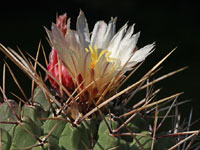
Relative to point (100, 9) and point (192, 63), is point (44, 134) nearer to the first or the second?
point (192, 63)

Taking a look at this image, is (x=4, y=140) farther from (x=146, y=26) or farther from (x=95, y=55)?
(x=146, y=26)

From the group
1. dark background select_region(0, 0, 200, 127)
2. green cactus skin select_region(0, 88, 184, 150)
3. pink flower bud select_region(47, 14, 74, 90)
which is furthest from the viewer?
dark background select_region(0, 0, 200, 127)

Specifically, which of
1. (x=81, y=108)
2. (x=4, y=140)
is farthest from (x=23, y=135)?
(x=81, y=108)

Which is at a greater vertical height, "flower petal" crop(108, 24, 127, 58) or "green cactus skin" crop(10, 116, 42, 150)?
"flower petal" crop(108, 24, 127, 58)

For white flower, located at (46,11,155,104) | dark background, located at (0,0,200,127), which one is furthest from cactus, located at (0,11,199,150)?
dark background, located at (0,0,200,127)

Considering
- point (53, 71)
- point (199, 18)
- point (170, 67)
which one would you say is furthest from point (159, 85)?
point (53, 71)

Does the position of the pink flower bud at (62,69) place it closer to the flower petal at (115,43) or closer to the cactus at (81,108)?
the cactus at (81,108)

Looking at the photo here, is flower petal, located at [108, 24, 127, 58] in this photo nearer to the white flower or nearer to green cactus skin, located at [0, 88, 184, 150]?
the white flower

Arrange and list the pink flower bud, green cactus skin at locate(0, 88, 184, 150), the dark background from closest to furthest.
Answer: green cactus skin at locate(0, 88, 184, 150), the pink flower bud, the dark background

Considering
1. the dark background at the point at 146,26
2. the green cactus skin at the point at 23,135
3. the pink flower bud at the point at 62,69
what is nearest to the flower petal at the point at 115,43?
the pink flower bud at the point at 62,69
